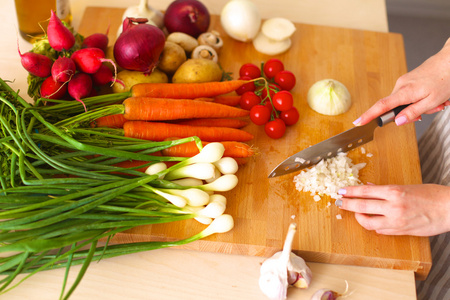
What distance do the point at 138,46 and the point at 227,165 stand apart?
1.58 ft

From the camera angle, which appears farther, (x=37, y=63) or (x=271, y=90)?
(x=271, y=90)

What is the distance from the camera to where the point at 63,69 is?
1264 millimetres

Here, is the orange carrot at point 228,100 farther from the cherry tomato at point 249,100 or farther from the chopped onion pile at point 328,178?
the chopped onion pile at point 328,178

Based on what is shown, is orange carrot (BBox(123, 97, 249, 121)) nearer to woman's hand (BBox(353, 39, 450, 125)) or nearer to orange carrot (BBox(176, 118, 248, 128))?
orange carrot (BBox(176, 118, 248, 128))

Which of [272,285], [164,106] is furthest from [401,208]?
[164,106]

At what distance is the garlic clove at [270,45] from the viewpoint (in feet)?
5.57

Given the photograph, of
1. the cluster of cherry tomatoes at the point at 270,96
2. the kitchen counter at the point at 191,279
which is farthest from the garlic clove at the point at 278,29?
the kitchen counter at the point at 191,279

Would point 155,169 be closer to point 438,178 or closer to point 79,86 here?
point 79,86

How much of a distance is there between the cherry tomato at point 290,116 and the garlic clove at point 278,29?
1.23 ft

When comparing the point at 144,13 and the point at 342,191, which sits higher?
the point at 144,13

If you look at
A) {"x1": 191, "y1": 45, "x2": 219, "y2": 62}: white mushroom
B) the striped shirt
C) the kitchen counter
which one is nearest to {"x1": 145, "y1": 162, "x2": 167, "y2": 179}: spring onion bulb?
the kitchen counter

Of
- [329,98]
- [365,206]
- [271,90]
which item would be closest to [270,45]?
[271,90]

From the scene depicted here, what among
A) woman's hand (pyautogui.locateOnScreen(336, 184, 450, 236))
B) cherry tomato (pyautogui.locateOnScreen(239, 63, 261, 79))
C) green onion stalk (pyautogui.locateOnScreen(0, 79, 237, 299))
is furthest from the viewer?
cherry tomato (pyautogui.locateOnScreen(239, 63, 261, 79))

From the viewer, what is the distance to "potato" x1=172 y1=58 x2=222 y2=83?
4.89ft
